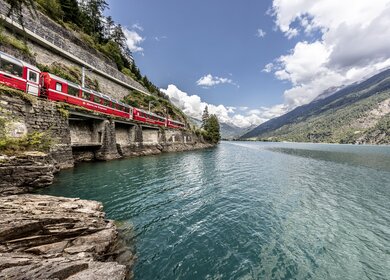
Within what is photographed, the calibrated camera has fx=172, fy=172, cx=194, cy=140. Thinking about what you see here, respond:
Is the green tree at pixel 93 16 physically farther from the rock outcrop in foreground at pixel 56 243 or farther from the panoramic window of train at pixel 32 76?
the rock outcrop in foreground at pixel 56 243

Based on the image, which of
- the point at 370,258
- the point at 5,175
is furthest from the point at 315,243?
the point at 5,175

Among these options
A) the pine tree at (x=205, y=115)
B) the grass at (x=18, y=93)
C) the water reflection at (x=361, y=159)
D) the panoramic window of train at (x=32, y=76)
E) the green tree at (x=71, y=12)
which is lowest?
the water reflection at (x=361, y=159)

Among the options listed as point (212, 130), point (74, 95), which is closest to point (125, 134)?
point (74, 95)

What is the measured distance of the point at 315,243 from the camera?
7.64 meters

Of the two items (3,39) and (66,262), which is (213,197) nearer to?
(66,262)

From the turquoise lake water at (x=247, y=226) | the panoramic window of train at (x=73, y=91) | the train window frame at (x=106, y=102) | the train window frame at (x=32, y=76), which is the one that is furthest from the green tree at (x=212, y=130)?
the train window frame at (x=32, y=76)

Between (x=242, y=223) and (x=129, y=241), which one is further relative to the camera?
(x=242, y=223)

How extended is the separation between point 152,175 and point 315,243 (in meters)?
14.8

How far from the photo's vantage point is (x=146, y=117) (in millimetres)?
37469

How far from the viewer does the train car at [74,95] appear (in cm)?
1844

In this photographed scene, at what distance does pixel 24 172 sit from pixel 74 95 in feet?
45.2

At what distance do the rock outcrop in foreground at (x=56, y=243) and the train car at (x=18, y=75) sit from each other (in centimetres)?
1439

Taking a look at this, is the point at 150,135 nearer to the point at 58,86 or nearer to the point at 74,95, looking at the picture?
the point at 74,95

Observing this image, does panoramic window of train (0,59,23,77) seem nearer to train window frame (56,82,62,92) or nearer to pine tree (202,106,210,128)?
train window frame (56,82,62,92)
